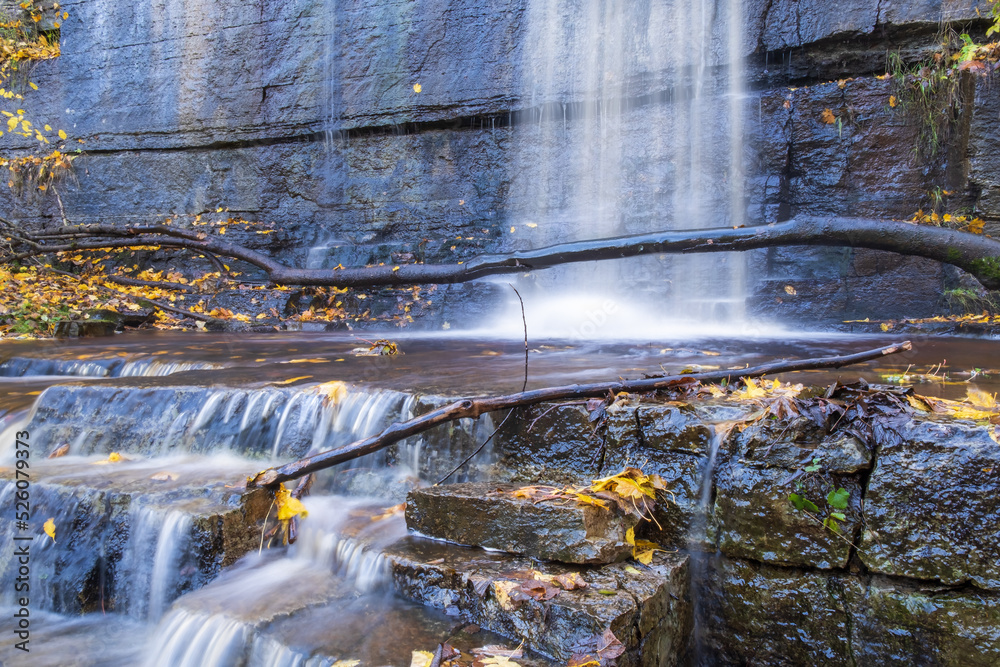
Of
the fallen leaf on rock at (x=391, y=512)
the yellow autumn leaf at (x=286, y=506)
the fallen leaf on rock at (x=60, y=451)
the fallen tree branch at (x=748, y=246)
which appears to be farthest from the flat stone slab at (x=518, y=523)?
the fallen tree branch at (x=748, y=246)

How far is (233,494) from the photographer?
2.76 m

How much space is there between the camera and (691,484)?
2.44 metres

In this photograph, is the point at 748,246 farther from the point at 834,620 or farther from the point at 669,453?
the point at 834,620

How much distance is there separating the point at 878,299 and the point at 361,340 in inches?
230

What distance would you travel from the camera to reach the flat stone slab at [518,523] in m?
2.16

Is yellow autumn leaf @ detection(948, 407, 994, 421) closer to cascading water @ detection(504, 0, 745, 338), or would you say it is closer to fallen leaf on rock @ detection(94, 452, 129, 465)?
fallen leaf on rock @ detection(94, 452, 129, 465)

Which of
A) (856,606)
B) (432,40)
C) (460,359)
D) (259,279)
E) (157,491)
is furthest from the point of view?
(259,279)

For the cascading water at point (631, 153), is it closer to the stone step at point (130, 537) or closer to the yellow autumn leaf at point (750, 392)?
the yellow autumn leaf at point (750, 392)

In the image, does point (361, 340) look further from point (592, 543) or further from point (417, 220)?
point (592, 543)

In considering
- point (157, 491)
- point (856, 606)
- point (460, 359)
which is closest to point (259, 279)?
point (460, 359)

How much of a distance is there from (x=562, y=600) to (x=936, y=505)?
4.20 feet

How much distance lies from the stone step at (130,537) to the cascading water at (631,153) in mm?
4909

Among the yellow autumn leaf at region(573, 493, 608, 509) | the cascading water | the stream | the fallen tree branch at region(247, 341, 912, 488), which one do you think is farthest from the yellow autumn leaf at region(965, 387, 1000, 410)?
the cascading water

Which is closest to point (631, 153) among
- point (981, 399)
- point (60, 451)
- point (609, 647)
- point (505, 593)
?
point (981, 399)
